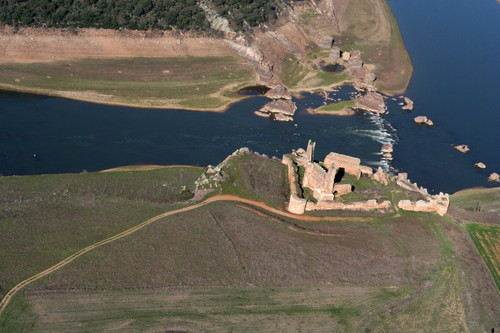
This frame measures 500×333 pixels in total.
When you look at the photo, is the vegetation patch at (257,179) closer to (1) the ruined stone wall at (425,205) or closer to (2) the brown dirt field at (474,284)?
(1) the ruined stone wall at (425,205)

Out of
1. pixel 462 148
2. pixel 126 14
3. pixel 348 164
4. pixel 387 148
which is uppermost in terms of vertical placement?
pixel 126 14

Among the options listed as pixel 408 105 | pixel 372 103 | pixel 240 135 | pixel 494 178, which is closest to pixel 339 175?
pixel 240 135

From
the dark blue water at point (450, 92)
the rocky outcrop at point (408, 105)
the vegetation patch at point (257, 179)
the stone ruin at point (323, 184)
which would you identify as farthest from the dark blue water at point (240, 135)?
the stone ruin at point (323, 184)

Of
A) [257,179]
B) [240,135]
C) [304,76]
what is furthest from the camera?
[304,76]

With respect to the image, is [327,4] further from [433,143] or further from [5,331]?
[5,331]

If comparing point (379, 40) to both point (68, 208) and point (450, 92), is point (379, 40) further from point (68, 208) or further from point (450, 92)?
point (68, 208)

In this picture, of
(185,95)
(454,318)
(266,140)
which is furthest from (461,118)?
(454,318)
